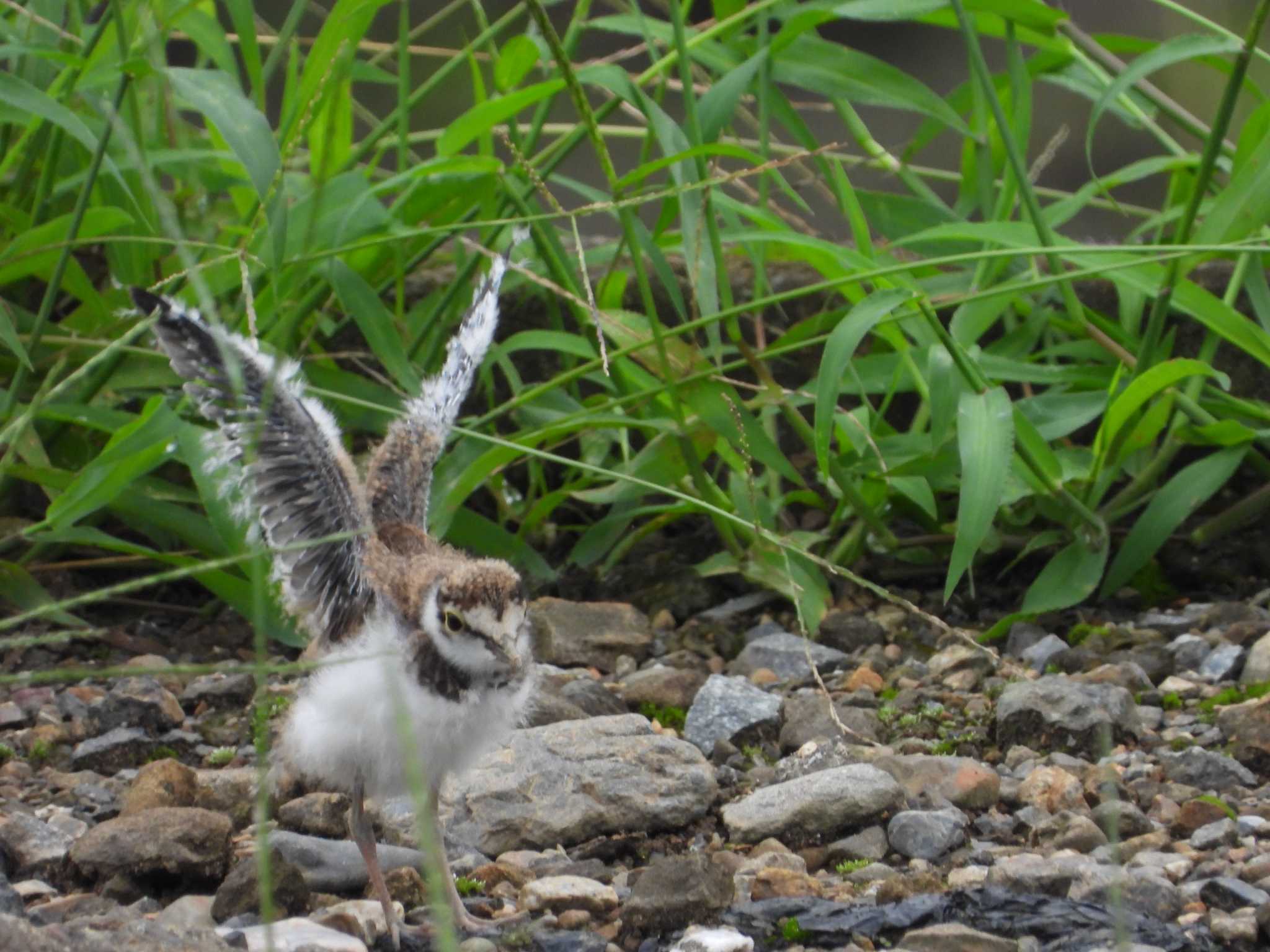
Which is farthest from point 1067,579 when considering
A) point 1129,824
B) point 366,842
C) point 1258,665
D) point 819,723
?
point 366,842

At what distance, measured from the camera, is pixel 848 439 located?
3914 millimetres

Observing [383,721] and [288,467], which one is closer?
[383,721]

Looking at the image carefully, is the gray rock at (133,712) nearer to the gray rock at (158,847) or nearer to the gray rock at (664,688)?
the gray rock at (158,847)

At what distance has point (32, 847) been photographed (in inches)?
106

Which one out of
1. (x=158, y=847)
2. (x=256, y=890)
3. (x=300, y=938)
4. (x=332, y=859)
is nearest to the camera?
(x=300, y=938)

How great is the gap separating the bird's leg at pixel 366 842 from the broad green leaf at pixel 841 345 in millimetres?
1147

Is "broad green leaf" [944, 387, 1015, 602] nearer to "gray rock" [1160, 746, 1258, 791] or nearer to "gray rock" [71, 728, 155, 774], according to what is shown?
"gray rock" [1160, 746, 1258, 791]

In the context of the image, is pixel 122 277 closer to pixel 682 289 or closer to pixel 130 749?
pixel 130 749

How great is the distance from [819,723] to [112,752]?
1.47 metres

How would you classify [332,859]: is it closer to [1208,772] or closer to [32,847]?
→ [32,847]

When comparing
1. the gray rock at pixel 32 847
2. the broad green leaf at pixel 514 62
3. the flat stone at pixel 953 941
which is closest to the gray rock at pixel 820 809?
the flat stone at pixel 953 941

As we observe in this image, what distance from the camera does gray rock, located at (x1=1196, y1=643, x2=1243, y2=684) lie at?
3.40 metres

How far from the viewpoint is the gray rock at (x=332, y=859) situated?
2.72m

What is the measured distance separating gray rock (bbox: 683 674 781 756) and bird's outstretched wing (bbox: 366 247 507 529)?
0.72 m
